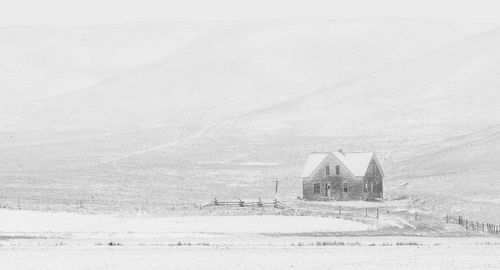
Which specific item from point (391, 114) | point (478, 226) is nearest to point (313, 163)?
point (478, 226)

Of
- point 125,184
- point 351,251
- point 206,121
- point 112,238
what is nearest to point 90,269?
point 351,251

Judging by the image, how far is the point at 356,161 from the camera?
97500 millimetres

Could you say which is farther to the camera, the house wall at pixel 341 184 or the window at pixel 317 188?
the window at pixel 317 188

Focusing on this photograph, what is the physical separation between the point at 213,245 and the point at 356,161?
53.1 m

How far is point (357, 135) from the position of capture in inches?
6230

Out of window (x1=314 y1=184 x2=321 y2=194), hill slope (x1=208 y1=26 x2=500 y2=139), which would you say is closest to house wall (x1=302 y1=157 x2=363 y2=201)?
window (x1=314 y1=184 x2=321 y2=194)

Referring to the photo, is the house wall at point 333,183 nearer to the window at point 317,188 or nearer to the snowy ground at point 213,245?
the window at point 317,188

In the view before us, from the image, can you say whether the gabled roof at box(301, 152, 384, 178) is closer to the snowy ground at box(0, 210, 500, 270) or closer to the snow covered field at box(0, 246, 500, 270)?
the snowy ground at box(0, 210, 500, 270)

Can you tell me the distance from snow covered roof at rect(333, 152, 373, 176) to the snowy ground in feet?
105

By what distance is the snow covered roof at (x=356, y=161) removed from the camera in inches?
3782

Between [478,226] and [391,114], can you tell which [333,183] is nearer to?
[478,226]

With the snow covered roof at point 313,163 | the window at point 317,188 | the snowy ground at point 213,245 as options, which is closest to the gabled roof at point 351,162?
the snow covered roof at point 313,163

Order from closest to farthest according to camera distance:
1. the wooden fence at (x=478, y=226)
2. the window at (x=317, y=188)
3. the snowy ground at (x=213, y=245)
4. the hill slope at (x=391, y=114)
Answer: the snowy ground at (x=213, y=245) < the wooden fence at (x=478, y=226) < the window at (x=317, y=188) < the hill slope at (x=391, y=114)

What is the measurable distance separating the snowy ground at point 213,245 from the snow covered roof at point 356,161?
31.9 m
